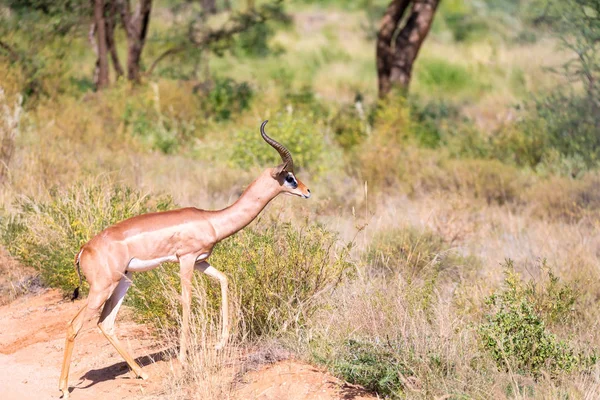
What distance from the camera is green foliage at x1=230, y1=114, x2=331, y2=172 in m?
14.4

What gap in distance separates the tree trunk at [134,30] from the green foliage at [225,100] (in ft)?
4.74

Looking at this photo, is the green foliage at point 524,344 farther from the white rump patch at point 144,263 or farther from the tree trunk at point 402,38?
the tree trunk at point 402,38

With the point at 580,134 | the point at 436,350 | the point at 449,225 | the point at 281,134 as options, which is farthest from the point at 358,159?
the point at 436,350

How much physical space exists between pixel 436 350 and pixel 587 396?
3.45 ft

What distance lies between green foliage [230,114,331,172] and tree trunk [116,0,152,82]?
15.6 ft

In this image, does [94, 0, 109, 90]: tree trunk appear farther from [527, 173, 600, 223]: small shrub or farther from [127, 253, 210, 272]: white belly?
[127, 253, 210, 272]: white belly

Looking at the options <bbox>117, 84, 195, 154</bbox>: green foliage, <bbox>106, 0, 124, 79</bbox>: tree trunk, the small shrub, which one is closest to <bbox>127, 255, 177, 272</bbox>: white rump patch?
the small shrub

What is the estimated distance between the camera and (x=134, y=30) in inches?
737

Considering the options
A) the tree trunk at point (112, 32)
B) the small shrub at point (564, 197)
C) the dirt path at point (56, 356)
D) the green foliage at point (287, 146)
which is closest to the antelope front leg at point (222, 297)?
the dirt path at point (56, 356)

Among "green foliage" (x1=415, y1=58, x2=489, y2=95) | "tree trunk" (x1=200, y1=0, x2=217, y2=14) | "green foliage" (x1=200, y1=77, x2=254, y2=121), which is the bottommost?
"green foliage" (x1=415, y1=58, x2=489, y2=95)

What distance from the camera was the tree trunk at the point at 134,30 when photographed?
18.6m

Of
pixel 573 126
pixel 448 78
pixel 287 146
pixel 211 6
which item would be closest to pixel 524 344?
pixel 287 146

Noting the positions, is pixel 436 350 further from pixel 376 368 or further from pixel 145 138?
pixel 145 138

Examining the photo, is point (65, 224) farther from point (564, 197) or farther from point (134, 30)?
point (134, 30)
